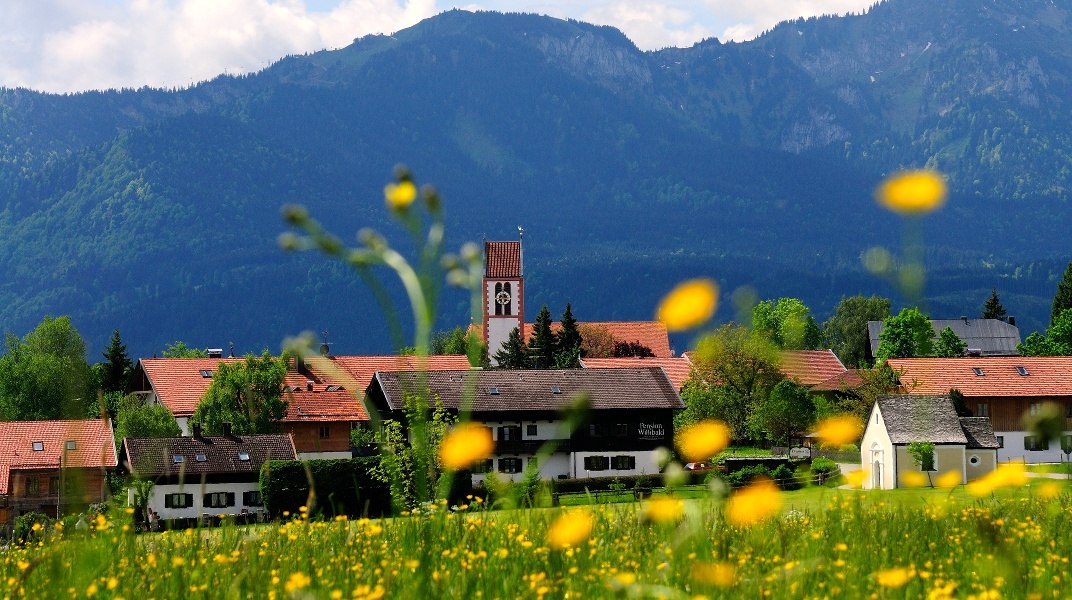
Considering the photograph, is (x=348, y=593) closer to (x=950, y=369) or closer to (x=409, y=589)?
(x=409, y=589)

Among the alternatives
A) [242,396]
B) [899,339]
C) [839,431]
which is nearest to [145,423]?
[242,396]

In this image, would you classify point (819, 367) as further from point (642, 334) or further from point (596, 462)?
point (642, 334)

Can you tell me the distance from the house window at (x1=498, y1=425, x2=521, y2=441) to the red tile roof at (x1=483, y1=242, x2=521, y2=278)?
238 ft

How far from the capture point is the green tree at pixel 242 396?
66750 mm

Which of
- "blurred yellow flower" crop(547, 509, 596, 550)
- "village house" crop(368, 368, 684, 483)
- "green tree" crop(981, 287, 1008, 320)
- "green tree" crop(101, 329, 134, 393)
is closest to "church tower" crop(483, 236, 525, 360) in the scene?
"green tree" crop(101, 329, 134, 393)

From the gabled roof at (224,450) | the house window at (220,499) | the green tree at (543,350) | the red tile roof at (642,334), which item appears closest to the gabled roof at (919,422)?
the gabled roof at (224,450)

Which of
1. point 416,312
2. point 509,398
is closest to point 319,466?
point 509,398

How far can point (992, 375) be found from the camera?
257 ft

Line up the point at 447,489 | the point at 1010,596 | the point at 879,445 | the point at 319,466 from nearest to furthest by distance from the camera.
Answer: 1. the point at 447,489
2. the point at 1010,596
3. the point at 319,466
4. the point at 879,445

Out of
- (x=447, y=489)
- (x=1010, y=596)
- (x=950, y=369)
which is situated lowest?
(x=1010, y=596)

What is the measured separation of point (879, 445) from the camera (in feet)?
182

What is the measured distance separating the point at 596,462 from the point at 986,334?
8543cm

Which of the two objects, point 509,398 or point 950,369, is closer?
point 509,398

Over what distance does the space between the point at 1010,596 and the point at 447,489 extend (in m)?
2.56
